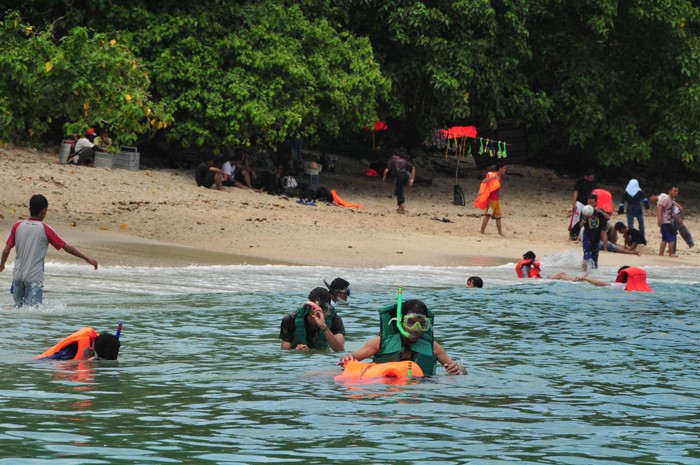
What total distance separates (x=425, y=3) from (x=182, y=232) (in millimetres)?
14035

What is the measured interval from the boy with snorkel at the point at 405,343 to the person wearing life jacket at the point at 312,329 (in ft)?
3.47

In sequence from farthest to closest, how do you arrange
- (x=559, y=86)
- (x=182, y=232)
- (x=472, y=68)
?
1. (x=559, y=86)
2. (x=472, y=68)
3. (x=182, y=232)

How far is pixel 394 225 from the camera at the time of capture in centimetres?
2936

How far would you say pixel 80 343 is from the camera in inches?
489

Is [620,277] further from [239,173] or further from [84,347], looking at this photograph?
[239,173]

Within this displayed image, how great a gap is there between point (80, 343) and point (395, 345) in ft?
10.8

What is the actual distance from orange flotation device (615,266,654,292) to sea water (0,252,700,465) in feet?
2.59

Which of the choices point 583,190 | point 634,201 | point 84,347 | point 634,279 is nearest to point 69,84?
point 84,347

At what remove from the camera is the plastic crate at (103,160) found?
1214 inches

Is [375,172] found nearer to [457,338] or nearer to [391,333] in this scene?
[457,338]

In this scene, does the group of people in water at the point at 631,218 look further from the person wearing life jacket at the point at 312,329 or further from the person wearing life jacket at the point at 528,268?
the person wearing life jacket at the point at 312,329

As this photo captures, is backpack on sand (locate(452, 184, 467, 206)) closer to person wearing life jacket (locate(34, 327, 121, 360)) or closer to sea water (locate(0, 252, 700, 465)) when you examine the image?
sea water (locate(0, 252, 700, 465))

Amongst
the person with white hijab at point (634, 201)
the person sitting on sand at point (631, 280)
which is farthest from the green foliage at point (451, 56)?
the person sitting on sand at point (631, 280)

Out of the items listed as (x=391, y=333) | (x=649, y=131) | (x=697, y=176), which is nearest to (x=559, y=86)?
(x=649, y=131)
